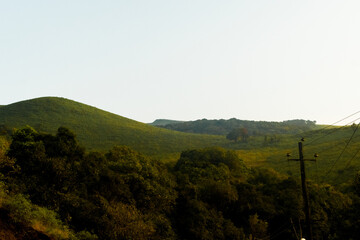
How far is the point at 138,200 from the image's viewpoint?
149 ft

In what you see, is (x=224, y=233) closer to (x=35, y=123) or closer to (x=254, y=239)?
(x=254, y=239)

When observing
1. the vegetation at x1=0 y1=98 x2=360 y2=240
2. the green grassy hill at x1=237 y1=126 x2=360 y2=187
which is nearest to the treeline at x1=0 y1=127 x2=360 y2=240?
the vegetation at x1=0 y1=98 x2=360 y2=240

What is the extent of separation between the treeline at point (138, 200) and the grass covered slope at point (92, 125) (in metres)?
72.6

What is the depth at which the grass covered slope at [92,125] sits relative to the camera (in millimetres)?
133125

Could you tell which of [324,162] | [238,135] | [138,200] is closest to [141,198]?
[138,200]

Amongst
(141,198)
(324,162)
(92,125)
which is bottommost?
(141,198)

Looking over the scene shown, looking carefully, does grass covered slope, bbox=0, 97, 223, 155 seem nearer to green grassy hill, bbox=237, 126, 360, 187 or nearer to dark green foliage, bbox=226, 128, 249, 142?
dark green foliage, bbox=226, 128, 249, 142

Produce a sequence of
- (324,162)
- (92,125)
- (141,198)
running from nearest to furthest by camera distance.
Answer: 1. (141,198)
2. (324,162)
3. (92,125)

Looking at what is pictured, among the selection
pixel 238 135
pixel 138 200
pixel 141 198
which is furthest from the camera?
pixel 238 135

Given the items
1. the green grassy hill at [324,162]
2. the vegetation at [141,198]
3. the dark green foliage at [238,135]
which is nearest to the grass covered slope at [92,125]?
the dark green foliage at [238,135]

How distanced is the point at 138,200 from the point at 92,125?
11446 centimetres

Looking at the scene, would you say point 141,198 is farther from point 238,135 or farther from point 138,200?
point 238,135

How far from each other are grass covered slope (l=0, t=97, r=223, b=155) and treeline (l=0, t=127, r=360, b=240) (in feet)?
238

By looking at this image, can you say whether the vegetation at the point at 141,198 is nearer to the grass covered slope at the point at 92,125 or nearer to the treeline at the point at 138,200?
the treeline at the point at 138,200
